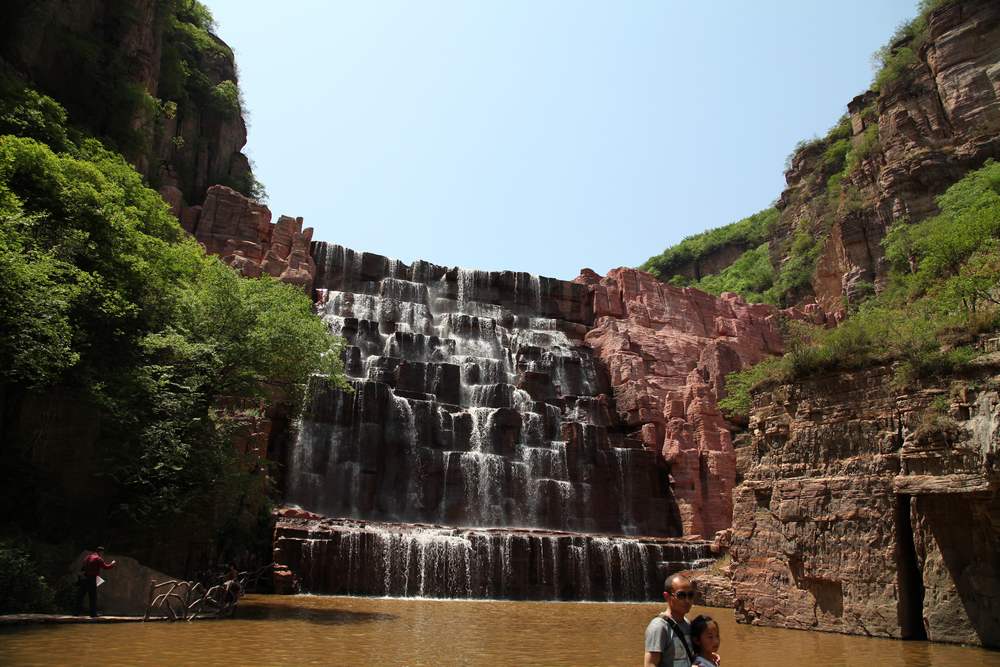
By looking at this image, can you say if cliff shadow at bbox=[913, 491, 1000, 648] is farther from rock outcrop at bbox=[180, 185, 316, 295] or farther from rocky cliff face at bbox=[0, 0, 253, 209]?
rock outcrop at bbox=[180, 185, 316, 295]

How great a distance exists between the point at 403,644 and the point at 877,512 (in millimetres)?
9587

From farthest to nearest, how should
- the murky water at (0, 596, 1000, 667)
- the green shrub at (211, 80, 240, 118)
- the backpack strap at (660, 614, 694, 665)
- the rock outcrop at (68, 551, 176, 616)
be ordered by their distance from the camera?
the green shrub at (211, 80, 240, 118) → the rock outcrop at (68, 551, 176, 616) → the murky water at (0, 596, 1000, 667) → the backpack strap at (660, 614, 694, 665)

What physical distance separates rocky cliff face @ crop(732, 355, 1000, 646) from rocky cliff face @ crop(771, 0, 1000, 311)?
117ft

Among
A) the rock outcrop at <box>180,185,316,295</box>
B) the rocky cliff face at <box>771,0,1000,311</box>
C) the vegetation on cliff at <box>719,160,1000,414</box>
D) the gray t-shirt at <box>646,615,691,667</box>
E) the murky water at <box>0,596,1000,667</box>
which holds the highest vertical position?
the rocky cliff face at <box>771,0,1000,311</box>

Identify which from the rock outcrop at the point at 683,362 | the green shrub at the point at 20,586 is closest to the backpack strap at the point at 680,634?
the green shrub at the point at 20,586

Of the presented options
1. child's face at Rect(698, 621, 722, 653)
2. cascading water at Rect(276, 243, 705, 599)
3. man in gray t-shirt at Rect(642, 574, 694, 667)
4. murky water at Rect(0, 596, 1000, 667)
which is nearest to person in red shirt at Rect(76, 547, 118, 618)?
murky water at Rect(0, 596, 1000, 667)

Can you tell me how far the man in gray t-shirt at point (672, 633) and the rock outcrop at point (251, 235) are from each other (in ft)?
129

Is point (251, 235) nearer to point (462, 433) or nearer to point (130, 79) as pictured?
point (130, 79)

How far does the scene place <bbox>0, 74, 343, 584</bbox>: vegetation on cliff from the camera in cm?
1695

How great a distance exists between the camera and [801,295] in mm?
59344

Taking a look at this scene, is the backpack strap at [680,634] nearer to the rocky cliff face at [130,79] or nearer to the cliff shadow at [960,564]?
the cliff shadow at [960,564]

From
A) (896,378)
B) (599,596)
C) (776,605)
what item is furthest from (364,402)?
(896,378)

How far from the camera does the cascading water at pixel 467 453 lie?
27094mm

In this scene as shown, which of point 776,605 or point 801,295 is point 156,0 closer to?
point 776,605
